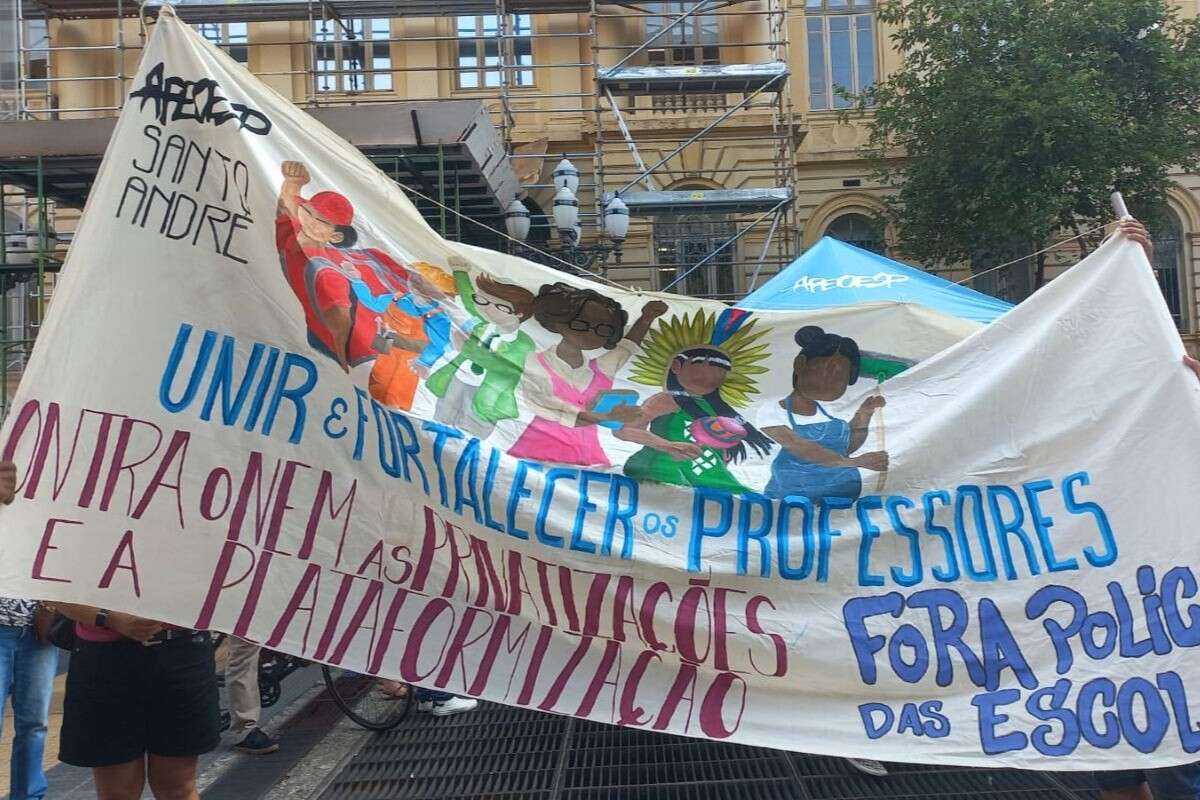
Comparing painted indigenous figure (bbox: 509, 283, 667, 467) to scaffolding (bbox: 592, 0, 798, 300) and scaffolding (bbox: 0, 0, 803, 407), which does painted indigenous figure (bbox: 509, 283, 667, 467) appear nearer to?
scaffolding (bbox: 0, 0, 803, 407)

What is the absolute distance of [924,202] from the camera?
14969mm

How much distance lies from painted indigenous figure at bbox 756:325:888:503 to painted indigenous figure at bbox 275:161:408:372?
4.90 feet

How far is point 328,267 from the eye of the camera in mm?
3184

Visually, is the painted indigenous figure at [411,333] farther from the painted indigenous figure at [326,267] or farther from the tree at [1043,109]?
the tree at [1043,109]

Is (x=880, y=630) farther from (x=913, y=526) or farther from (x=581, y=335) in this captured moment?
(x=581, y=335)

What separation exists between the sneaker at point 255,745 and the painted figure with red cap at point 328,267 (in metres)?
3.51

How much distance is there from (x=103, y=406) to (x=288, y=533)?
0.70 metres

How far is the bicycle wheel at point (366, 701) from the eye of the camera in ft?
19.2

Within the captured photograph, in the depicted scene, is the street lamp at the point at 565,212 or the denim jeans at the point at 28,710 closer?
the denim jeans at the point at 28,710

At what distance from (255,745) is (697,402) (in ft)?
12.6

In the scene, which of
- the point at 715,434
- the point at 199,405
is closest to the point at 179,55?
the point at 199,405

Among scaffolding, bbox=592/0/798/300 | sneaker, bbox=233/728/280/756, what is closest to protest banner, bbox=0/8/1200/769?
sneaker, bbox=233/728/280/756

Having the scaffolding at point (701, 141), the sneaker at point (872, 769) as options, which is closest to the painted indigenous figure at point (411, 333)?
the sneaker at point (872, 769)

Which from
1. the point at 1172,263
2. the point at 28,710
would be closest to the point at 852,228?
the point at 1172,263
